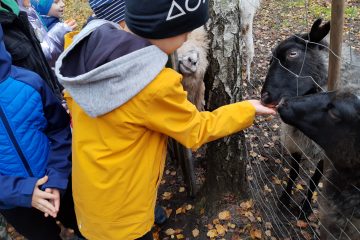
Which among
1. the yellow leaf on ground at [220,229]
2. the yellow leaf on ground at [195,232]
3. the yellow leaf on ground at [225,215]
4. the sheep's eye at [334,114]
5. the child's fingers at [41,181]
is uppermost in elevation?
the sheep's eye at [334,114]

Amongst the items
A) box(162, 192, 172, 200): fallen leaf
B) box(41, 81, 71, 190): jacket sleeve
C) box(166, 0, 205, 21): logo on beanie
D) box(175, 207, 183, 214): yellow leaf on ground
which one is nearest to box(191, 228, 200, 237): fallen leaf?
box(175, 207, 183, 214): yellow leaf on ground

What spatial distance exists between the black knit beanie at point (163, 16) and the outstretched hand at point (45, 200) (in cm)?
123

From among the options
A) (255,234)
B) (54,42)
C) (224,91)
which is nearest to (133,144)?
(224,91)

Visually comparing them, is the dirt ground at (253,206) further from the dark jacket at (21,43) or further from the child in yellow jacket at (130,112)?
the dark jacket at (21,43)

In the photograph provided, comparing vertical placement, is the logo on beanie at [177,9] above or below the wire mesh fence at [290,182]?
above

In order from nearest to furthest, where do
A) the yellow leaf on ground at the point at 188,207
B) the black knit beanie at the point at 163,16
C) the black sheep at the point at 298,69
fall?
1. the black knit beanie at the point at 163,16
2. the black sheep at the point at 298,69
3. the yellow leaf on ground at the point at 188,207

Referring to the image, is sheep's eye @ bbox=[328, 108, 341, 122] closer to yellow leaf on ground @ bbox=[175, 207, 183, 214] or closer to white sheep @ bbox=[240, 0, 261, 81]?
yellow leaf on ground @ bbox=[175, 207, 183, 214]

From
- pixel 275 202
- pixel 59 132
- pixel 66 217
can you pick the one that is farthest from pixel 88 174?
pixel 275 202

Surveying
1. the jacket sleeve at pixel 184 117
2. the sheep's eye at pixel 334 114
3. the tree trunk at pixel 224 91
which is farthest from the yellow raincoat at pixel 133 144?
the tree trunk at pixel 224 91

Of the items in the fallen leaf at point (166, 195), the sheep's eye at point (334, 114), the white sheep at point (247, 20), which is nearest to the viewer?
the sheep's eye at point (334, 114)

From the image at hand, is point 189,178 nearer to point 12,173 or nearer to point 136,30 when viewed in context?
point 12,173

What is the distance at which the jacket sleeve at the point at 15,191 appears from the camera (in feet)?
7.30

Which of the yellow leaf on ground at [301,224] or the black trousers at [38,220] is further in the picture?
the yellow leaf on ground at [301,224]

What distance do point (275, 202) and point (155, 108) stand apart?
2.48 m
